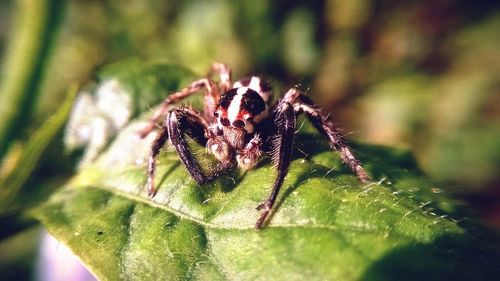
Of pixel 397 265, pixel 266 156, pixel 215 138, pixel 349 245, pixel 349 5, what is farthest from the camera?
pixel 349 5

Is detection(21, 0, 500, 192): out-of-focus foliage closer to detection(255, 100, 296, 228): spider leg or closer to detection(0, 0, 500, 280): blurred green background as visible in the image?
detection(0, 0, 500, 280): blurred green background

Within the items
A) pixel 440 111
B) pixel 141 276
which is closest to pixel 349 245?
pixel 141 276

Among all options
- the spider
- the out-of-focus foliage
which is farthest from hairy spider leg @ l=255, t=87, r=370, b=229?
the out-of-focus foliage

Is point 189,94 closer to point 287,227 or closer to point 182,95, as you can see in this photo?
point 182,95

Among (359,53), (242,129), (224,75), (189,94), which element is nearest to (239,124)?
(242,129)

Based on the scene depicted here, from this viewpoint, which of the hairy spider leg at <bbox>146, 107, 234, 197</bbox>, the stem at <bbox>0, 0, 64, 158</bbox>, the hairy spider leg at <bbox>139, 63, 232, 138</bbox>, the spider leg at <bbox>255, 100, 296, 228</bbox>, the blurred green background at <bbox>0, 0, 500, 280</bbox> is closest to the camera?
the spider leg at <bbox>255, 100, 296, 228</bbox>

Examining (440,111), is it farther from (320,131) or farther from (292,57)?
(320,131)
